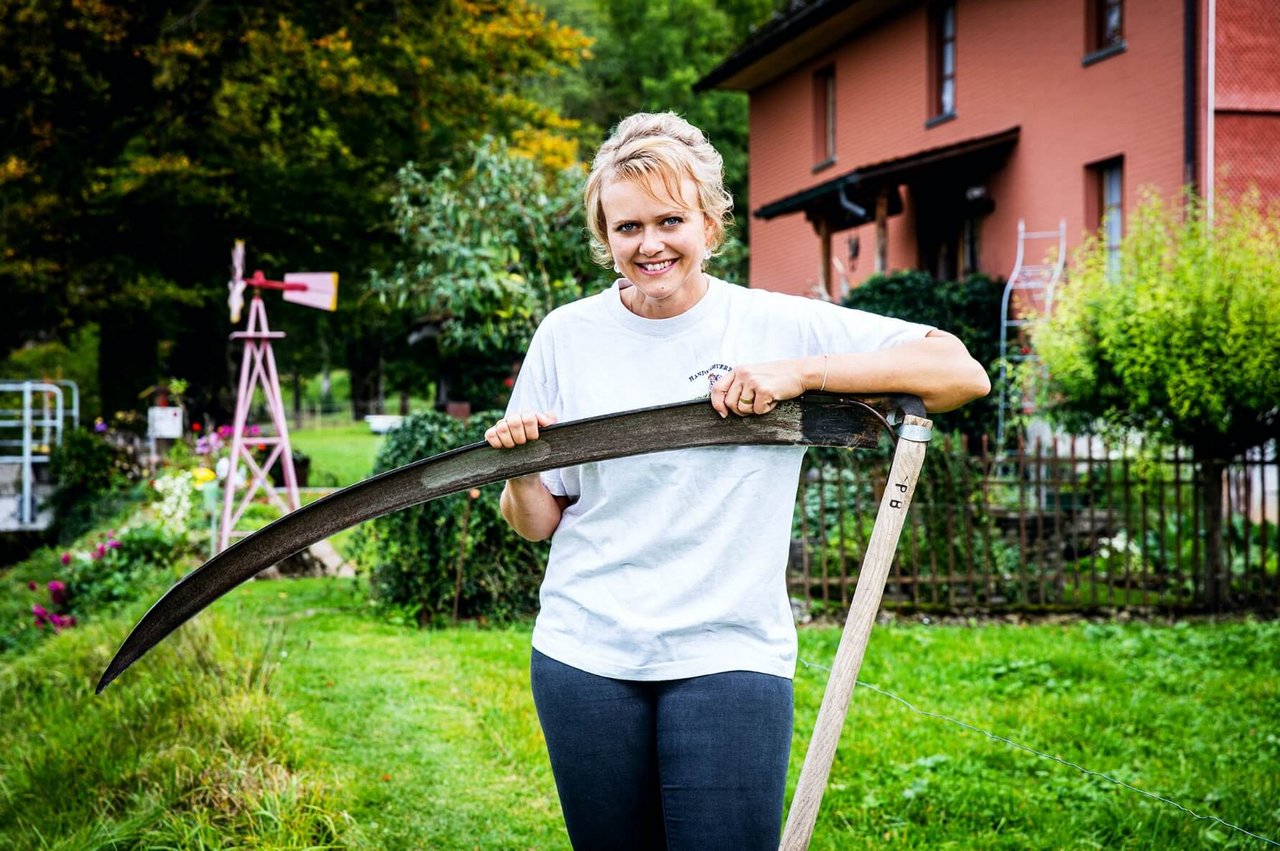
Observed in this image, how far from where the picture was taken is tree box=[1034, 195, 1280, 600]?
8438 mm

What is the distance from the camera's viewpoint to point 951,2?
18547 millimetres

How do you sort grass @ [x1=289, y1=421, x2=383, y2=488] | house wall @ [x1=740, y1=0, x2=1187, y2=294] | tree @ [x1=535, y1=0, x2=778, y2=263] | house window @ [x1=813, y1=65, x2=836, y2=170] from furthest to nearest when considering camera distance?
tree @ [x1=535, y1=0, x2=778, y2=263] < house window @ [x1=813, y1=65, x2=836, y2=170] < grass @ [x1=289, y1=421, x2=383, y2=488] < house wall @ [x1=740, y1=0, x2=1187, y2=294]

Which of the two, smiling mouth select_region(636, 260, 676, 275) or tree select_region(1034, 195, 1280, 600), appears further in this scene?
tree select_region(1034, 195, 1280, 600)

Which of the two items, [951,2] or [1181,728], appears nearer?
[1181,728]

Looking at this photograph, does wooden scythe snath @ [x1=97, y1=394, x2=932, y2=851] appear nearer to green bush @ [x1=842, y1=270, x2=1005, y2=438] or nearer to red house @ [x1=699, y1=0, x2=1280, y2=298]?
red house @ [x1=699, y1=0, x2=1280, y2=298]

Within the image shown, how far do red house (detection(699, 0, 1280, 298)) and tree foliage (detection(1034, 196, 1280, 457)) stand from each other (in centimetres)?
217

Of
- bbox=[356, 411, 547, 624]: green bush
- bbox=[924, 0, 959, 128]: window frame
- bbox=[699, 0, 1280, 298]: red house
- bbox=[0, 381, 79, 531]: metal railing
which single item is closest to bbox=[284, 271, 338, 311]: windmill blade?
bbox=[356, 411, 547, 624]: green bush

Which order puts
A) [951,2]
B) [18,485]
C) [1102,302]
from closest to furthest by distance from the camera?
[1102,302] < [18,485] < [951,2]

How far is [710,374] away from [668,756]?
0.68 meters

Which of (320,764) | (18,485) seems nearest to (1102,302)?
(320,764)

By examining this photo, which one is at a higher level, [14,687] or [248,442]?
[248,442]

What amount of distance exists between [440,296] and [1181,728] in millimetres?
7095

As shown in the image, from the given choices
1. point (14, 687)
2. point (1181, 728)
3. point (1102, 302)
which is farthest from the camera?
point (1102, 302)

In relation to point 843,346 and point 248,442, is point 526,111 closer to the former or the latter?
point 248,442
